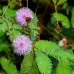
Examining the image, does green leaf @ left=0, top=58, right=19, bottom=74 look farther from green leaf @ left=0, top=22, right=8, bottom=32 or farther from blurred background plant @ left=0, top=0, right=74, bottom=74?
green leaf @ left=0, top=22, right=8, bottom=32

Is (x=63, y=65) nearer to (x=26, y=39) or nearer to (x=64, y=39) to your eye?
(x=26, y=39)

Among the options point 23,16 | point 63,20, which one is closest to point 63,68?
point 23,16

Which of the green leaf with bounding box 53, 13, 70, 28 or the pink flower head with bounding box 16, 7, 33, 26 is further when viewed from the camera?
the green leaf with bounding box 53, 13, 70, 28

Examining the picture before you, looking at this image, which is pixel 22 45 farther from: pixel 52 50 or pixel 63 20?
pixel 63 20

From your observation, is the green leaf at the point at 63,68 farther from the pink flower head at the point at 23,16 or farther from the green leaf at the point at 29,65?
the pink flower head at the point at 23,16

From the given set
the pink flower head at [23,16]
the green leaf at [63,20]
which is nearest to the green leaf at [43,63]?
the pink flower head at [23,16]

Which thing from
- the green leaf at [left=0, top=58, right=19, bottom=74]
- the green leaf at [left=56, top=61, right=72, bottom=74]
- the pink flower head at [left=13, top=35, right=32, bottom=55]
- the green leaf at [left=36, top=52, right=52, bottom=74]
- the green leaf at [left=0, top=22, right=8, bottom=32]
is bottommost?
the green leaf at [left=0, top=58, right=19, bottom=74]

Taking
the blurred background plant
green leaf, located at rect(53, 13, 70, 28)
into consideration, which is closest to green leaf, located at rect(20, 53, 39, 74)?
the blurred background plant
